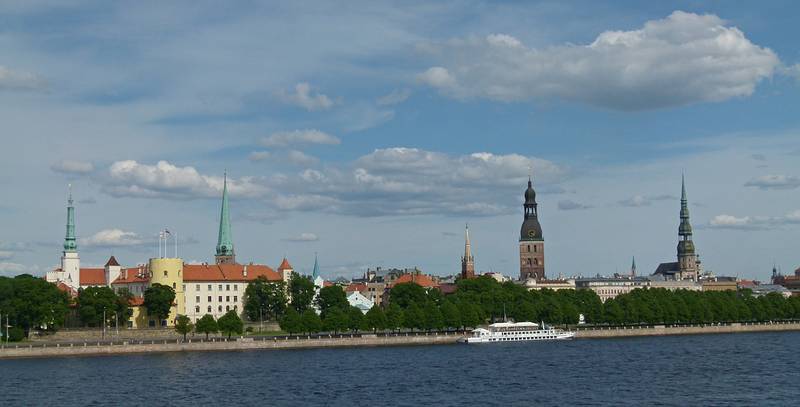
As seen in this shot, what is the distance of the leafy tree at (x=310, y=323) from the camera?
130625 millimetres

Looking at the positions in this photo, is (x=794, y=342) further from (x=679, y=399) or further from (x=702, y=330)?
(x=679, y=399)

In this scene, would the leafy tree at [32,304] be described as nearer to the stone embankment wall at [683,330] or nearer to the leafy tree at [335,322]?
the leafy tree at [335,322]

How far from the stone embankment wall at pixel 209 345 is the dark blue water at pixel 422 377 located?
4.96 meters

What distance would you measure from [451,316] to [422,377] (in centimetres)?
5589

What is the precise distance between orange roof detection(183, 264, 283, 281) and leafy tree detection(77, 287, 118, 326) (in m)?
20.8

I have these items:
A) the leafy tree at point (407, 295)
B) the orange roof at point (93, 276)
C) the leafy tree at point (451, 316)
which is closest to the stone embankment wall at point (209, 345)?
the leafy tree at point (451, 316)

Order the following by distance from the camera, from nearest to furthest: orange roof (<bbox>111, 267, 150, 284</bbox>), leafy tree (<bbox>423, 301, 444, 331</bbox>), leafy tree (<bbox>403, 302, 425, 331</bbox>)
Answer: leafy tree (<bbox>403, 302, 425, 331</bbox>) → leafy tree (<bbox>423, 301, 444, 331</bbox>) → orange roof (<bbox>111, 267, 150, 284</bbox>)

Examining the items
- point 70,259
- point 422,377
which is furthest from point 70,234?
point 422,377

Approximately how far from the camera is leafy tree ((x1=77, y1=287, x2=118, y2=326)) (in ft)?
424

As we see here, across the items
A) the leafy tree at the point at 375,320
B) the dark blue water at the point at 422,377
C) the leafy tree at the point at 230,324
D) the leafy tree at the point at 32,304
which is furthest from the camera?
the leafy tree at the point at 375,320

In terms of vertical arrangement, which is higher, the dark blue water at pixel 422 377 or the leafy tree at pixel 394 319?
the leafy tree at pixel 394 319

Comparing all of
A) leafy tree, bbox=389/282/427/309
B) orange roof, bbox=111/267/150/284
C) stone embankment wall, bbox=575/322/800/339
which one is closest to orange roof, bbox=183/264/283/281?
orange roof, bbox=111/267/150/284

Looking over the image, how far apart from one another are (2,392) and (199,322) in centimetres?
5077

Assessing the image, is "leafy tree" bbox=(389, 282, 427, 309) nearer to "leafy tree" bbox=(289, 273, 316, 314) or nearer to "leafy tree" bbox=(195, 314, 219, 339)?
"leafy tree" bbox=(289, 273, 316, 314)
